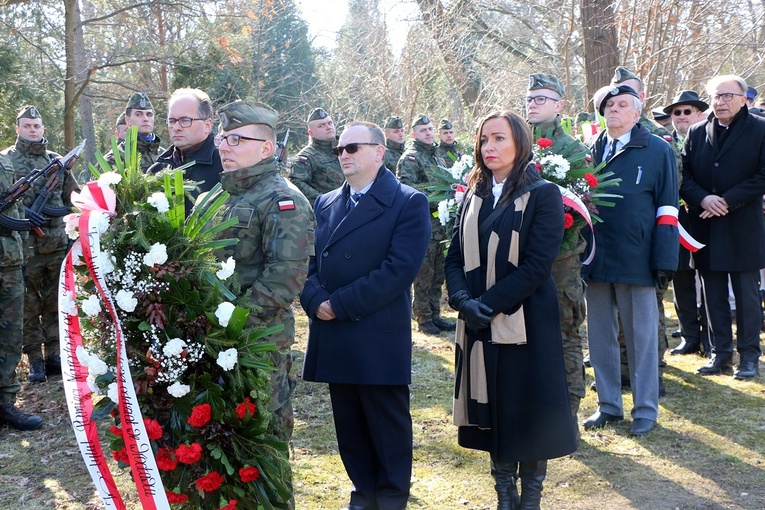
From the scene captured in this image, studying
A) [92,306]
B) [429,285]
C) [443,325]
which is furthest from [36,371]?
[92,306]

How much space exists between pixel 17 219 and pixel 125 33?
427 inches

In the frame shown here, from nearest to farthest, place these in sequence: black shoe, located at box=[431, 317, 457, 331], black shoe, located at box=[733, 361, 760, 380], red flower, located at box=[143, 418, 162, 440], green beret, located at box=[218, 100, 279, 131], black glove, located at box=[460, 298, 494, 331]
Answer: red flower, located at box=[143, 418, 162, 440] → green beret, located at box=[218, 100, 279, 131] → black glove, located at box=[460, 298, 494, 331] → black shoe, located at box=[733, 361, 760, 380] → black shoe, located at box=[431, 317, 457, 331]

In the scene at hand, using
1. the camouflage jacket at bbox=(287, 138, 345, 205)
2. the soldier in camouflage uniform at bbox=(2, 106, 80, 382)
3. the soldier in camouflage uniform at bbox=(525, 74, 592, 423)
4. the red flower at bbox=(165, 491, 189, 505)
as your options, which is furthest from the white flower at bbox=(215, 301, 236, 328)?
the camouflage jacket at bbox=(287, 138, 345, 205)

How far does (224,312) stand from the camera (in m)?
3.29

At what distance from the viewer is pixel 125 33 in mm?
15883

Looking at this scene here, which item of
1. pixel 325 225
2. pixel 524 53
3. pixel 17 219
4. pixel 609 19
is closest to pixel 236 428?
pixel 325 225

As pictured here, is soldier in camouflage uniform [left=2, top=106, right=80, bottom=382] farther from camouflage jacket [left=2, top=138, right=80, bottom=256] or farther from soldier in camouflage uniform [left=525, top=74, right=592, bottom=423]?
soldier in camouflage uniform [left=525, top=74, right=592, bottom=423]

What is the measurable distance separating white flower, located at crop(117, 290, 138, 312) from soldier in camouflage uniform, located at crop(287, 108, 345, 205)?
6.10 m

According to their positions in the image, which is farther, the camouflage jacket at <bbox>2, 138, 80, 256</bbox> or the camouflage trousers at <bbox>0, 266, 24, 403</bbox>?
the camouflage jacket at <bbox>2, 138, 80, 256</bbox>

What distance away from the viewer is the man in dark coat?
4066 mm

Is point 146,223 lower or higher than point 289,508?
higher

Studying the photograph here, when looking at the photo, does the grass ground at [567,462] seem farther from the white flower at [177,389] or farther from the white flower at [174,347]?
the white flower at [174,347]

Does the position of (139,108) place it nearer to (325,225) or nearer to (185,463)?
(325,225)

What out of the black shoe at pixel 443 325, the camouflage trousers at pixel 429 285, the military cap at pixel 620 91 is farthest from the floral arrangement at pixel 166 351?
the black shoe at pixel 443 325
